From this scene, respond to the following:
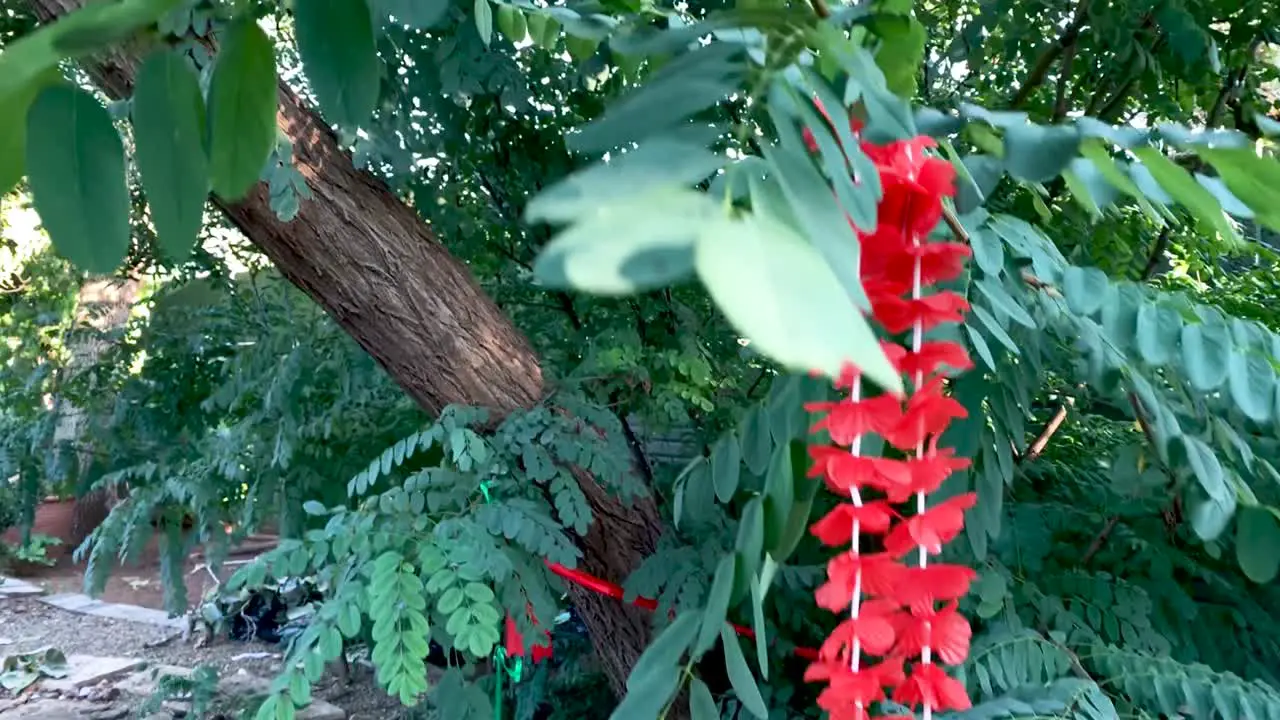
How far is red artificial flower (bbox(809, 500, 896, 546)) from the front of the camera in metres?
0.53

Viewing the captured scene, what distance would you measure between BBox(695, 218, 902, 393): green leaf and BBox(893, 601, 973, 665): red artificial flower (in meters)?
0.36

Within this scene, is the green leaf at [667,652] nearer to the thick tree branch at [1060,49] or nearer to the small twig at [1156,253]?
the small twig at [1156,253]

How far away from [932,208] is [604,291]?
396 millimetres

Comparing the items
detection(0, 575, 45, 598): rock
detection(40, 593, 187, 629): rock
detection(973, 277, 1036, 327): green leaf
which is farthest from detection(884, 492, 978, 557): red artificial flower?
detection(0, 575, 45, 598): rock

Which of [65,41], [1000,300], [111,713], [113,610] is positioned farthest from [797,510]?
[113,610]

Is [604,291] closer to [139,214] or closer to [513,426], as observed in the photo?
[513,426]

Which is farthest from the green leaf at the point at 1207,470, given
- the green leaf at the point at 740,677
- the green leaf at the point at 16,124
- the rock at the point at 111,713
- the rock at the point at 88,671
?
the rock at the point at 88,671

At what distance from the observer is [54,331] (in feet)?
9.49

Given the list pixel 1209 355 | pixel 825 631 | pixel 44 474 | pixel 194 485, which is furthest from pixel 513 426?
pixel 44 474

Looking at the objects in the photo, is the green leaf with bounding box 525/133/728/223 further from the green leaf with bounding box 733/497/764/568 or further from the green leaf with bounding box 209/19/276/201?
the green leaf with bounding box 733/497/764/568

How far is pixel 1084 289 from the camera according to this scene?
2.50 ft

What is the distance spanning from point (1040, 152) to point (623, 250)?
1.12 ft

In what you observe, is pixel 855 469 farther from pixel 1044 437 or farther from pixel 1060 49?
pixel 1060 49

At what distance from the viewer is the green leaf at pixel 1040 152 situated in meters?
0.47
